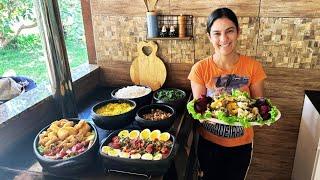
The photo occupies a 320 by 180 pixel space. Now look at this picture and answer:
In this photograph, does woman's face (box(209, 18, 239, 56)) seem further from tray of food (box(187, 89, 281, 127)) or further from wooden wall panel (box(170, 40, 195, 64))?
wooden wall panel (box(170, 40, 195, 64))

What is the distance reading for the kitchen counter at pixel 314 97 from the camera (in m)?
1.60

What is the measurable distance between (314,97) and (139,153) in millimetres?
1195

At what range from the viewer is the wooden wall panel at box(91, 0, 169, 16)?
186cm

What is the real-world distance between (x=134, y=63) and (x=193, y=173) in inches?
34.8

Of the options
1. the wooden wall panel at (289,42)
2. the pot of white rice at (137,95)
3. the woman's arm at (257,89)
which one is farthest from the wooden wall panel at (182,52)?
the woman's arm at (257,89)

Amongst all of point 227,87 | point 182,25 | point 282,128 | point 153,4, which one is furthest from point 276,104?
point 153,4

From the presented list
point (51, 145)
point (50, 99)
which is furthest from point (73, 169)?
point (50, 99)

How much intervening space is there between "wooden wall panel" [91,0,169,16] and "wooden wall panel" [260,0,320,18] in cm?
64

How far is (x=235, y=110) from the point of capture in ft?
4.15

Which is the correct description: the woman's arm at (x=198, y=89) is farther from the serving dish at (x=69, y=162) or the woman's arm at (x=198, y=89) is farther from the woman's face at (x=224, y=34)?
the serving dish at (x=69, y=162)

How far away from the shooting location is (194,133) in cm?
172

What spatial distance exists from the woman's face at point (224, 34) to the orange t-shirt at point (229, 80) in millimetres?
120

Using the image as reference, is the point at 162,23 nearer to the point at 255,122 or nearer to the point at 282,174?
the point at 255,122

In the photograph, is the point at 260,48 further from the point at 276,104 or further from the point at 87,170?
the point at 87,170
